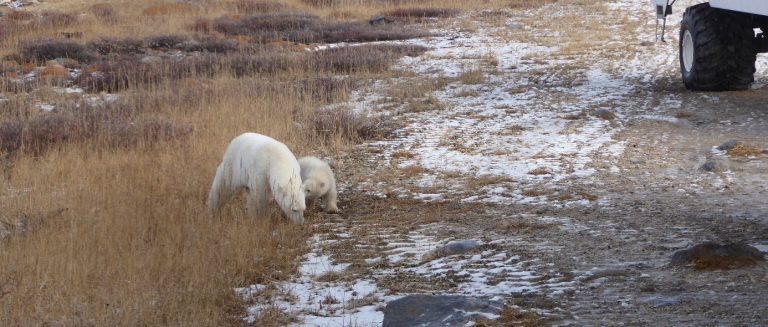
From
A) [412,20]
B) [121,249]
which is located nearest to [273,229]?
[121,249]

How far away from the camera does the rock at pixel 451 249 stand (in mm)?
6570

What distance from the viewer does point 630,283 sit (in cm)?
557

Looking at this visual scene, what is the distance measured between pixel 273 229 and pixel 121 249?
1.21 m

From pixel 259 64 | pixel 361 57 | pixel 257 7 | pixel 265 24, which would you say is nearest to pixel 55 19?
pixel 265 24

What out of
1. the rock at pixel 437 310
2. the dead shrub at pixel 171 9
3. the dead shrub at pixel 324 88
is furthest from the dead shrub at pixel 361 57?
the rock at pixel 437 310

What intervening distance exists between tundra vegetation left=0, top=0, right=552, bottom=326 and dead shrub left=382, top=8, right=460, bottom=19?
2.85m

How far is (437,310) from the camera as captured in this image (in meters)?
5.12

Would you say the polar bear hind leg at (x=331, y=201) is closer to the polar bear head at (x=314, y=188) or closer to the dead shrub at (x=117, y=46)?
the polar bear head at (x=314, y=188)

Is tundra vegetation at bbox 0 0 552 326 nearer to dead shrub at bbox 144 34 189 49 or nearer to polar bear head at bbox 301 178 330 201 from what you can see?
dead shrub at bbox 144 34 189 49

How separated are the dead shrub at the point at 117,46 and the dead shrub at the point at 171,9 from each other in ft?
21.9

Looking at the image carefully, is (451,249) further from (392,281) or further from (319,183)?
(319,183)

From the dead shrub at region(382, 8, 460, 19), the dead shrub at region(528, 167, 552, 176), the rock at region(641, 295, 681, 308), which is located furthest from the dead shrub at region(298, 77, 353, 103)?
the dead shrub at region(382, 8, 460, 19)

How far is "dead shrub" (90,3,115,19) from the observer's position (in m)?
27.5

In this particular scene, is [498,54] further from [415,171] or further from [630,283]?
[630,283]
